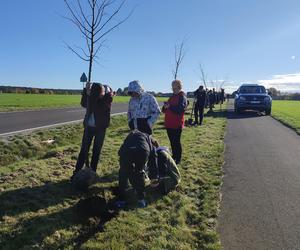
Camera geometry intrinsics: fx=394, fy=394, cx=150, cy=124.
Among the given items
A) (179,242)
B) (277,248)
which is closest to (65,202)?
(179,242)

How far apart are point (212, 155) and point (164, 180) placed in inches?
154

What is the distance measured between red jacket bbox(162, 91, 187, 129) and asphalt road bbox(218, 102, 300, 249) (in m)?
1.48

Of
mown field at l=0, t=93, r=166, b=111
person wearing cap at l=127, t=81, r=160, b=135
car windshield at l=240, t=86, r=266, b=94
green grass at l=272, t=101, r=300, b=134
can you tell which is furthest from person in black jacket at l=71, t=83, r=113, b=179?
car windshield at l=240, t=86, r=266, b=94

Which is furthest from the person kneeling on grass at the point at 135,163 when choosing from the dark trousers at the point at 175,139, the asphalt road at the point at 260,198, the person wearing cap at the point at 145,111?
the dark trousers at the point at 175,139

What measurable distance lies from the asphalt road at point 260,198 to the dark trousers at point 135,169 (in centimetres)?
123

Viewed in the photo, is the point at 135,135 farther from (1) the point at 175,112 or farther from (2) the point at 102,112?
(1) the point at 175,112

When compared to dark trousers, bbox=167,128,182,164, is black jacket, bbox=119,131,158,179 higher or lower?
higher

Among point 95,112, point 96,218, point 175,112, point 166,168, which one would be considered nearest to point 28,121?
point 175,112

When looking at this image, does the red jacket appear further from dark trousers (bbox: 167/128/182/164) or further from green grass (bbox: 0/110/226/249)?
green grass (bbox: 0/110/226/249)

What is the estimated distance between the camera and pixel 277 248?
177 inches

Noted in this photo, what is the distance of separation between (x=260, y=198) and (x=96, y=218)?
9.16 ft

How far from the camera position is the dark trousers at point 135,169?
5715 mm

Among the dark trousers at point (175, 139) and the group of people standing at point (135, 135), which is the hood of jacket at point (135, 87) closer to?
the group of people standing at point (135, 135)

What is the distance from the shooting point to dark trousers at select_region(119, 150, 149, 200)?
571 centimetres
